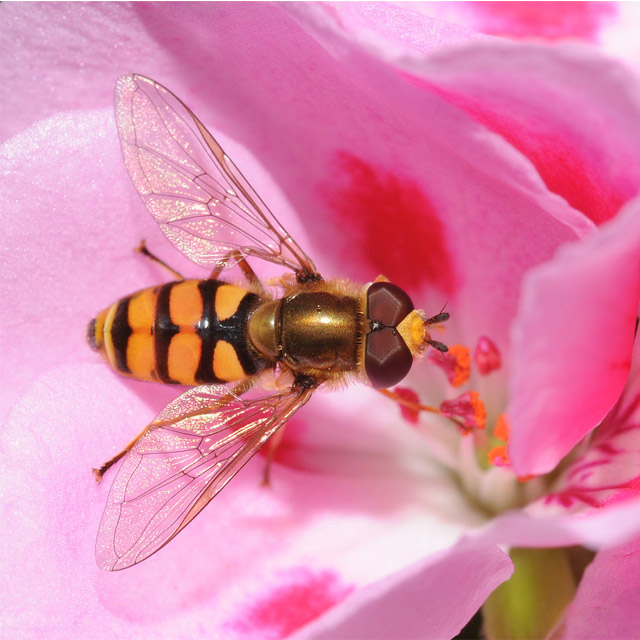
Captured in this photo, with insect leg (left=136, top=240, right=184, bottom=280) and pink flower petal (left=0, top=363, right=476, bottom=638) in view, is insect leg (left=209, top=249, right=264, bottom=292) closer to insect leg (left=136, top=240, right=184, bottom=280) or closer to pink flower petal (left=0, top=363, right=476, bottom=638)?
insect leg (left=136, top=240, right=184, bottom=280)

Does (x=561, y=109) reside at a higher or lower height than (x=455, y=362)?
higher

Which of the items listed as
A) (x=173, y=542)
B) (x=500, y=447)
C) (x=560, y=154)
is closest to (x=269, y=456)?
(x=173, y=542)

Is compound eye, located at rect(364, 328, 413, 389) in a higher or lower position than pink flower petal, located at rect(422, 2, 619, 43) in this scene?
lower

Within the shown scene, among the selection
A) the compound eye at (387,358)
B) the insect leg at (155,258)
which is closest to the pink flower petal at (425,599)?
the compound eye at (387,358)

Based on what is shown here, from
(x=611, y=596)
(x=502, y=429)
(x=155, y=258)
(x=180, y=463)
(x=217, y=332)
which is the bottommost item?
(x=611, y=596)

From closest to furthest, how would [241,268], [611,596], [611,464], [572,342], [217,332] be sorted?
[572,342], [611,596], [611,464], [217,332], [241,268]

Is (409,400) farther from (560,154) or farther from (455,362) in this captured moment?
(560,154)

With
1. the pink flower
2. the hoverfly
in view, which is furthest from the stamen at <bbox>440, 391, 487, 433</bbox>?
the hoverfly
